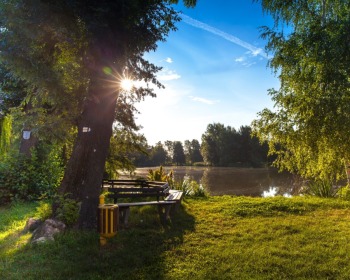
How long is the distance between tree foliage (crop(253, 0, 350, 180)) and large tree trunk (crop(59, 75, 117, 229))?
4.55 m

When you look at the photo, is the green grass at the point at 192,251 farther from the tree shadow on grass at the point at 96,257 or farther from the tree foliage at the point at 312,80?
the tree foliage at the point at 312,80

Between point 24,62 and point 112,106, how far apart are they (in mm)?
2232

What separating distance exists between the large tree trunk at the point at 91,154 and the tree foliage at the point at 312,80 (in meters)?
4.55

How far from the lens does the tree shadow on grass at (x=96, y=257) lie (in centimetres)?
369

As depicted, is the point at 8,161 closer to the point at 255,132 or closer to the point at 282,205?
A: the point at 255,132

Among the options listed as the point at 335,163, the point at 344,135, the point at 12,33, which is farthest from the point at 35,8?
the point at 335,163

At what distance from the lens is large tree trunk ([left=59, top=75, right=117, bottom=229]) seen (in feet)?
18.6

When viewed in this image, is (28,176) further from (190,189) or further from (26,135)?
(190,189)

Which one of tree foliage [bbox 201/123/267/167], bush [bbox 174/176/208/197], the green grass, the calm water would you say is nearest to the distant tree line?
tree foliage [bbox 201/123/267/167]

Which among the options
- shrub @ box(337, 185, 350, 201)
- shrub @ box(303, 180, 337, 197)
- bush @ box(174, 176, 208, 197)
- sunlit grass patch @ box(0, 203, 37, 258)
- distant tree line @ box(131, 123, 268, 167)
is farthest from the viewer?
distant tree line @ box(131, 123, 268, 167)

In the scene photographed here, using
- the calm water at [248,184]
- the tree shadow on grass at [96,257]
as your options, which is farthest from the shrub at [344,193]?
the tree shadow on grass at [96,257]

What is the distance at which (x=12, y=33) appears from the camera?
633 cm

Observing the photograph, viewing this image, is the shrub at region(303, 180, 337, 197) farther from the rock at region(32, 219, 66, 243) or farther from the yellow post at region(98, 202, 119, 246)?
the rock at region(32, 219, 66, 243)

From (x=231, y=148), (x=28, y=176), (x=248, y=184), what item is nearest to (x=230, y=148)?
(x=231, y=148)
